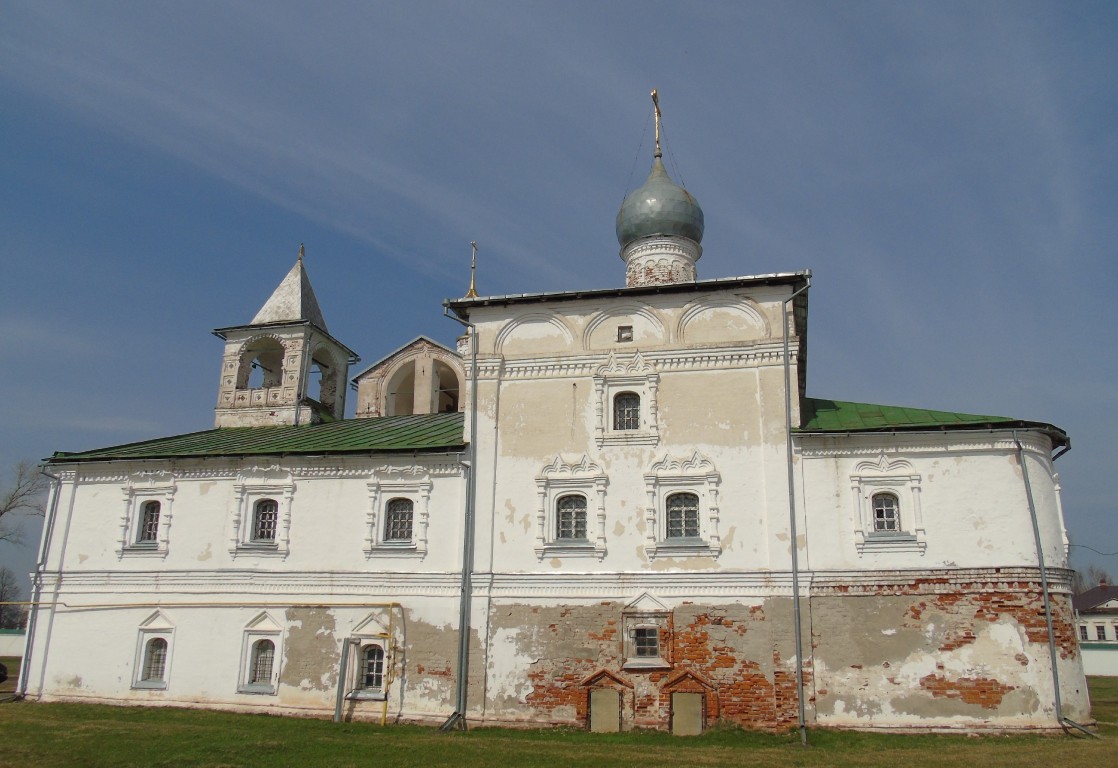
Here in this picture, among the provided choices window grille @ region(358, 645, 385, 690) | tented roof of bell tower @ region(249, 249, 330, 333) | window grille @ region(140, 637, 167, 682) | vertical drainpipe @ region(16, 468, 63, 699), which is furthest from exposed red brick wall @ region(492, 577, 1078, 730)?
tented roof of bell tower @ region(249, 249, 330, 333)

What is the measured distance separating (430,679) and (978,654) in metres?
7.92

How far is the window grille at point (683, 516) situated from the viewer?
1379cm

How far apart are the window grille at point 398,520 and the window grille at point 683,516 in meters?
4.26

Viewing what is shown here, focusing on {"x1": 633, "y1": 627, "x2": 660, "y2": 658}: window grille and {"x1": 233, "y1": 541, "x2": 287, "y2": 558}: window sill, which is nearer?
{"x1": 633, "y1": 627, "x2": 660, "y2": 658}: window grille

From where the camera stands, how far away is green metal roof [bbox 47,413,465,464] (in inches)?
607

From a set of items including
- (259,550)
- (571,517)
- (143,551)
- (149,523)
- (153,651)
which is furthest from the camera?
(149,523)

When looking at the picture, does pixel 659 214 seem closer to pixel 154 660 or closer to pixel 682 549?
pixel 682 549

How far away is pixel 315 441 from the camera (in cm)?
1664

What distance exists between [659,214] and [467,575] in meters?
8.09

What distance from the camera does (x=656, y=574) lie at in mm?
13570

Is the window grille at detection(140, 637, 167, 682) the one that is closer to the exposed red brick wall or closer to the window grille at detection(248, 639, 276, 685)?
the window grille at detection(248, 639, 276, 685)

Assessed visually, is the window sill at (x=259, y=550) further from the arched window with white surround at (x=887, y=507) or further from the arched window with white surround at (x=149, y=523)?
the arched window with white surround at (x=887, y=507)

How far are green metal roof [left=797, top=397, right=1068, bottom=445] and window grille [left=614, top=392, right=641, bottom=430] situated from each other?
2563 mm

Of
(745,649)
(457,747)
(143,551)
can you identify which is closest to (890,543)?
(745,649)
